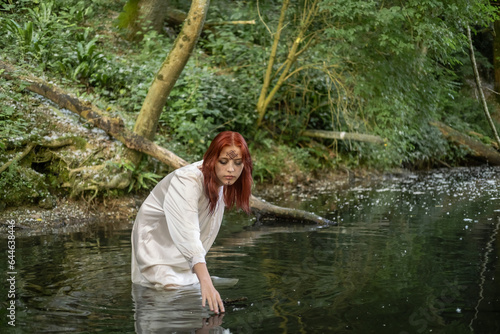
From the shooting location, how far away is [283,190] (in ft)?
42.2

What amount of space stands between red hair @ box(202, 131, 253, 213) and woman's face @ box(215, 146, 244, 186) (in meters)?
0.03

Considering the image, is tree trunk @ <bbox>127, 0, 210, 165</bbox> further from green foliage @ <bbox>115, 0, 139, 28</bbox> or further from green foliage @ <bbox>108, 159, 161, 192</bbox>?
green foliage @ <bbox>115, 0, 139, 28</bbox>

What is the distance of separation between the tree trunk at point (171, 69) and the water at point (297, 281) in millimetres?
2196

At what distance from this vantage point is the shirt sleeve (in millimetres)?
3846

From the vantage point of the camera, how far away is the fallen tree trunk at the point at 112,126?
364 inches

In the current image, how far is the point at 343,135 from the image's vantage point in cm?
1383

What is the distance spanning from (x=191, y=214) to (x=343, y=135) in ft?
33.7

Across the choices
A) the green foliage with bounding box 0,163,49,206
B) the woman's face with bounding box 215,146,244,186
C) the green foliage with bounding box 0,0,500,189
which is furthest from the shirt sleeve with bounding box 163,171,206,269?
the green foliage with bounding box 0,0,500,189

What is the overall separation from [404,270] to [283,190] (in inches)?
289

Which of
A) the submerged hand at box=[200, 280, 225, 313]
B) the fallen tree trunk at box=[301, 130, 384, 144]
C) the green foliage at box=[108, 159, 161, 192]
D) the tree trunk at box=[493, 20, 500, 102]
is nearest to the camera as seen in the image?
the submerged hand at box=[200, 280, 225, 313]

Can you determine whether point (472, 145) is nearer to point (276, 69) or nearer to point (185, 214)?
point (276, 69)

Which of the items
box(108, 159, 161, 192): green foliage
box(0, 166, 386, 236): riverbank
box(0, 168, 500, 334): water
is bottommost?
box(0, 166, 386, 236): riverbank

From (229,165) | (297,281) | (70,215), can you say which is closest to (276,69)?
(70,215)

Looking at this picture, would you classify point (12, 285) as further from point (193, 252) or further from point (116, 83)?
→ point (116, 83)
